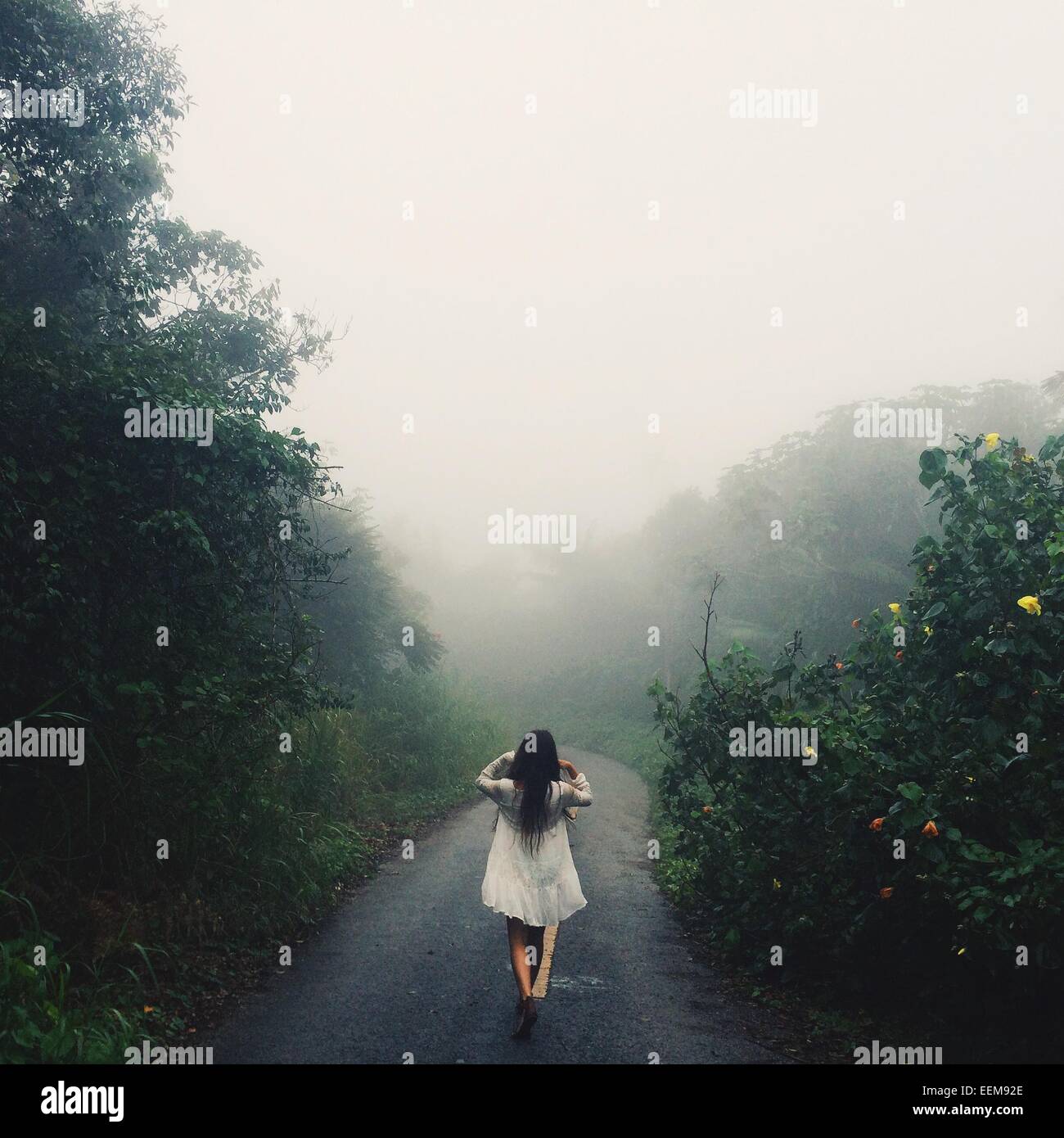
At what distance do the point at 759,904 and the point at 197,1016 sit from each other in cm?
447

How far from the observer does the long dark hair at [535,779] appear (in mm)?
5656

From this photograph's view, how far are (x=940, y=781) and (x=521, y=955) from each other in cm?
290

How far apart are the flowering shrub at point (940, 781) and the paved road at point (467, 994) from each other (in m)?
1.03

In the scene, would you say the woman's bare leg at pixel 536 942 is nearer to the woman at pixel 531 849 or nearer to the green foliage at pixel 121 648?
the woman at pixel 531 849

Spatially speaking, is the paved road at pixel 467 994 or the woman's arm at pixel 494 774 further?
the woman's arm at pixel 494 774

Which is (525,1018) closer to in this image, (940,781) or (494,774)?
(494,774)

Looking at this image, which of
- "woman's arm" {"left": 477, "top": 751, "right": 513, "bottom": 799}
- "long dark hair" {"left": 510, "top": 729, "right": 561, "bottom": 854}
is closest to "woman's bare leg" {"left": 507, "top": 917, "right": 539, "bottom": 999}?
"long dark hair" {"left": 510, "top": 729, "right": 561, "bottom": 854}

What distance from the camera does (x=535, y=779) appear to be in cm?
566

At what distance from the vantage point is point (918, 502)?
2831cm

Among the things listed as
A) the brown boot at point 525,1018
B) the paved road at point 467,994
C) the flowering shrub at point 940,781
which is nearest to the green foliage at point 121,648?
the paved road at point 467,994

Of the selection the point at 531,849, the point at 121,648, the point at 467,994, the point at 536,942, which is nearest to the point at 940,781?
the point at 531,849

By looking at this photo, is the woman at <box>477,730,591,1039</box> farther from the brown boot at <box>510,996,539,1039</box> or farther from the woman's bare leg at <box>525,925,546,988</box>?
the brown boot at <box>510,996,539,1039</box>
